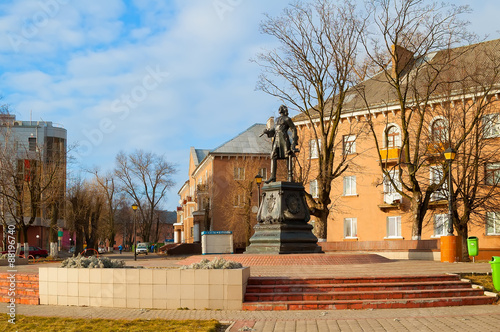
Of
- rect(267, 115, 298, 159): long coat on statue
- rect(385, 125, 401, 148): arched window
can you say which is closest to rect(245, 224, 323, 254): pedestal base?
rect(267, 115, 298, 159): long coat on statue

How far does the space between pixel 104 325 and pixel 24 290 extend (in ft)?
17.6

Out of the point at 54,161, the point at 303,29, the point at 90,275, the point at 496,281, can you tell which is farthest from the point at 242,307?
the point at 54,161

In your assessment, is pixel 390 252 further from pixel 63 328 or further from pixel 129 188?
pixel 129 188

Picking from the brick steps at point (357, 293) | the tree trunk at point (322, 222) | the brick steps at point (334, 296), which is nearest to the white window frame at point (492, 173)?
the tree trunk at point (322, 222)

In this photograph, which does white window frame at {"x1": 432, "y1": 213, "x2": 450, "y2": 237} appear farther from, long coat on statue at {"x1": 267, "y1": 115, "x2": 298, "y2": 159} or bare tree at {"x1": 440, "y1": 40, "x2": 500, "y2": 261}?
long coat on statue at {"x1": 267, "y1": 115, "x2": 298, "y2": 159}

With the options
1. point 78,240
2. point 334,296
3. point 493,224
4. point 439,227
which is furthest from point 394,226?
point 78,240

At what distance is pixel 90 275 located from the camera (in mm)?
12938

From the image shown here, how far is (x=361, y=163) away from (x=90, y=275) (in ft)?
97.1

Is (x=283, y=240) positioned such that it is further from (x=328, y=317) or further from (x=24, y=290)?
(x=24, y=290)

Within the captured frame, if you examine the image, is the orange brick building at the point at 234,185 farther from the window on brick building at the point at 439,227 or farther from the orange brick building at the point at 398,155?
the window on brick building at the point at 439,227

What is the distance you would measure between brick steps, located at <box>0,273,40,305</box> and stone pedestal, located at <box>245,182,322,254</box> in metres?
7.26

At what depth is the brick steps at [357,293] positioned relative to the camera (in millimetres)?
12023

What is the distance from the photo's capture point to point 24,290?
14.2 m

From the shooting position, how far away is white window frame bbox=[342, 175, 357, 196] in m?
40.3
